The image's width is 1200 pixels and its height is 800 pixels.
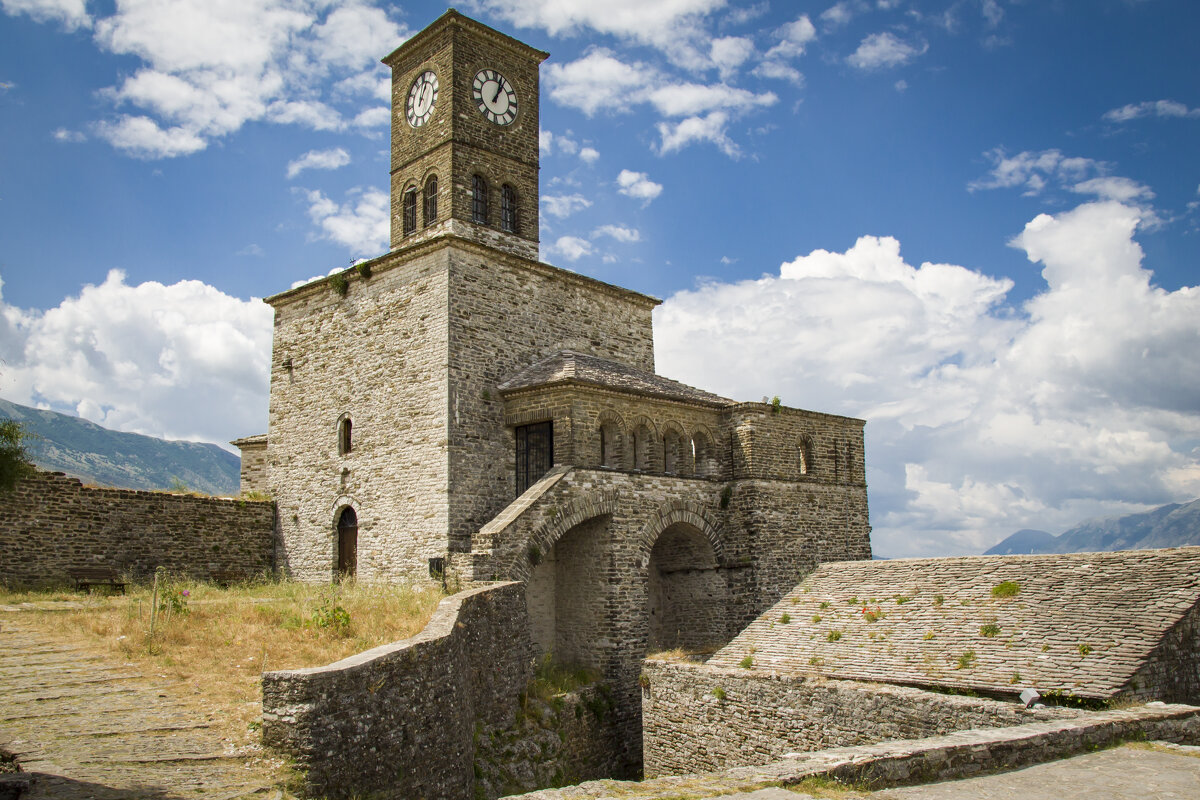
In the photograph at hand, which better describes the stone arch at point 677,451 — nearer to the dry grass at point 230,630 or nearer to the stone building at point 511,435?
the stone building at point 511,435

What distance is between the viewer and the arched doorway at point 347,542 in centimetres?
2198

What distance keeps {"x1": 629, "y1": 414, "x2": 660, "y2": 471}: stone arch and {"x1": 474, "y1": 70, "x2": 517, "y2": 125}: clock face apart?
9.46 meters

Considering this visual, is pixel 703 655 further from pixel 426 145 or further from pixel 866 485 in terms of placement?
pixel 426 145

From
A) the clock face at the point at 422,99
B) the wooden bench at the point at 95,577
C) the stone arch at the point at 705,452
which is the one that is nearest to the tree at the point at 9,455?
the wooden bench at the point at 95,577

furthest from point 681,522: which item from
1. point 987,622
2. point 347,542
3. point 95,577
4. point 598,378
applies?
point 95,577

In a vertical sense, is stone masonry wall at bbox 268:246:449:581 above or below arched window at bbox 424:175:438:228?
below

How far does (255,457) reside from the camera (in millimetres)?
26438

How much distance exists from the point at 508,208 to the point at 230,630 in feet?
46.7

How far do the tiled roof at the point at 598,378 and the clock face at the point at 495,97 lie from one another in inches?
273

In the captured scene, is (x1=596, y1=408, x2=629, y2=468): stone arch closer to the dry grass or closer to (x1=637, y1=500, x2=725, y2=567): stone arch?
(x1=637, y1=500, x2=725, y2=567): stone arch

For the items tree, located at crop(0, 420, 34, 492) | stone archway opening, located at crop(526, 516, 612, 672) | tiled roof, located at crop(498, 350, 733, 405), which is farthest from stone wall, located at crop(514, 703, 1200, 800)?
tiled roof, located at crop(498, 350, 733, 405)

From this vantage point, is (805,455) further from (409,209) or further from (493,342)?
(409,209)

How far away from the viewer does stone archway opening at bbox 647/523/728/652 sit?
72.9 ft

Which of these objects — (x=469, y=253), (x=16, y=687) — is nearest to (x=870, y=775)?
(x=16, y=687)
